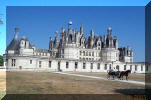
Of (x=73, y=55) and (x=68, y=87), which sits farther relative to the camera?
(x=73, y=55)

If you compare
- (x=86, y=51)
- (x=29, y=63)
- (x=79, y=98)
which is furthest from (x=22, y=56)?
(x=79, y=98)

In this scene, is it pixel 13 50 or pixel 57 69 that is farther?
pixel 13 50

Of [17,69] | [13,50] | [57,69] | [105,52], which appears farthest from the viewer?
[105,52]

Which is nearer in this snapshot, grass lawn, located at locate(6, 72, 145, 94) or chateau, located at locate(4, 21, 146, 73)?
grass lawn, located at locate(6, 72, 145, 94)

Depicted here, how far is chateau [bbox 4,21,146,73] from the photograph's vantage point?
52.1 meters

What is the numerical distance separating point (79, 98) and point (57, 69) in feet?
147

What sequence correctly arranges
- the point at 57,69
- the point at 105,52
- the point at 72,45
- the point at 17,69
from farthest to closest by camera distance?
the point at 105,52 < the point at 72,45 < the point at 57,69 < the point at 17,69

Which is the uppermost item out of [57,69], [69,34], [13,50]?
[69,34]

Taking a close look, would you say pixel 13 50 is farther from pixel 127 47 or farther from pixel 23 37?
pixel 127 47

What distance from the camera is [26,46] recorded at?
189 ft

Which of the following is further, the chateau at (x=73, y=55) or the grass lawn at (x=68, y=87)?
the chateau at (x=73, y=55)

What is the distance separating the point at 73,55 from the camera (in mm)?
65438

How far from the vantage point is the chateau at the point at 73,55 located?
5209 cm

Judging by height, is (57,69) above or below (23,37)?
below
